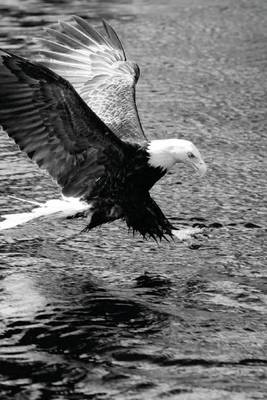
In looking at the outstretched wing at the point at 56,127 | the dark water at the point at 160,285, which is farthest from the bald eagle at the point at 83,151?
the dark water at the point at 160,285

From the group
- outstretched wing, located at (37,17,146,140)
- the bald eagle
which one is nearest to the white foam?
the bald eagle

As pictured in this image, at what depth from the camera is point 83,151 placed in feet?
19.5

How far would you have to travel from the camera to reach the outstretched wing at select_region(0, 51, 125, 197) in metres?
5.57

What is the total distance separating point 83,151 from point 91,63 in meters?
1.64

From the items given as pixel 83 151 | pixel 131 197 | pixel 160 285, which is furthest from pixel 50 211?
pixel 160 285

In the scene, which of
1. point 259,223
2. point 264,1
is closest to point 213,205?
point 259,223

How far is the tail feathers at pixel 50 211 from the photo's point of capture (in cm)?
574

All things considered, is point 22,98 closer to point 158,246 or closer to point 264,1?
point 158,246

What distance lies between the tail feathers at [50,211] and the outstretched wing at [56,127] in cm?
6

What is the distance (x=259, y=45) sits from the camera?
11.0 m

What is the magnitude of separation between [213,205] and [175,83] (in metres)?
3.08

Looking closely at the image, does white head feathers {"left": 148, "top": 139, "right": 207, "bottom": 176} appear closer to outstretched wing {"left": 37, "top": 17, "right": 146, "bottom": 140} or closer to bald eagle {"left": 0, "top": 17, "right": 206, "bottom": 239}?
bald eagle {"left": 0, "top": 17, "right": 206, "bottom": 239}

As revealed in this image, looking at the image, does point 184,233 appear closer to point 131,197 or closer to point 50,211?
point 131,197

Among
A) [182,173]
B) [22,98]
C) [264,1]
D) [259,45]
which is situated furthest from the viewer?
[264,1]
